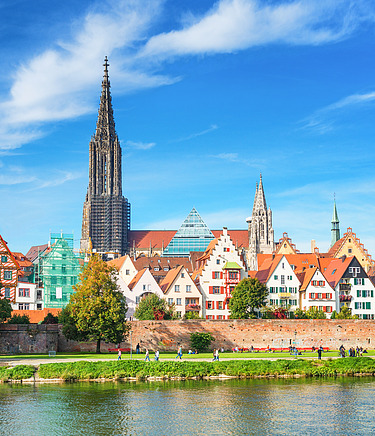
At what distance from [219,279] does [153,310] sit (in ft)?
61.2

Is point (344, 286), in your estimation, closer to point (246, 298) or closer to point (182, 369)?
point (246, 298)

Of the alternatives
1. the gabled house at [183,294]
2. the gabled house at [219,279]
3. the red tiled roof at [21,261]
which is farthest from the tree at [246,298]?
the red tiled roof at [21,261]

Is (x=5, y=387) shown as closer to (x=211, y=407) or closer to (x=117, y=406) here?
(x=117, y=406)

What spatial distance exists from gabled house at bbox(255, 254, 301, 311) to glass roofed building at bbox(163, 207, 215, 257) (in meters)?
87.4

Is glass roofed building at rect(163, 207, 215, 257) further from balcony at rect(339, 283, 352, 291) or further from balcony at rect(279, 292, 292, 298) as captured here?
balcony at rect(339, 283, 352, 291)

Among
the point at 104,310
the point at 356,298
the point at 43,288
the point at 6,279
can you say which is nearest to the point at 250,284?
the point at 356,298

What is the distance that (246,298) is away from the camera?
9112 centimetres

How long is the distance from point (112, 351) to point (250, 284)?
2391 cm

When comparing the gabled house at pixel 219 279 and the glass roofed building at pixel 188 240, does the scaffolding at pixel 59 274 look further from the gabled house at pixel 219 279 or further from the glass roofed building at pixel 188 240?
the glass roofed building at pixel 188 240

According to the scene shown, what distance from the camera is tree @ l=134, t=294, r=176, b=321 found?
8356cm

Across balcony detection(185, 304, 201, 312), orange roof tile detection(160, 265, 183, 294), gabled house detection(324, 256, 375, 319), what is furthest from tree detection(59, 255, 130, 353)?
gabled house detection(324, 256, 375, 319)

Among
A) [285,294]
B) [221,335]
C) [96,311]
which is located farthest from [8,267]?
[285,294]

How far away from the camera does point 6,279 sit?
308ft

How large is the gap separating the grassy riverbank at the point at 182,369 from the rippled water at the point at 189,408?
2554mm
